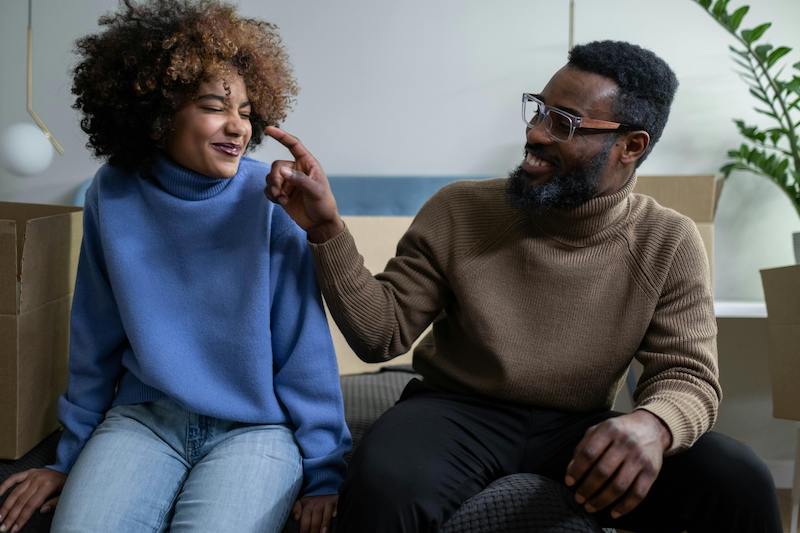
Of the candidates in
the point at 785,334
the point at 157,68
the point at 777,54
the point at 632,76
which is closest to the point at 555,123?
the point at 632,76

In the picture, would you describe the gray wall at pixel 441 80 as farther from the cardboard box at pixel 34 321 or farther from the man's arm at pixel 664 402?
the man's arm at pixel 664 402

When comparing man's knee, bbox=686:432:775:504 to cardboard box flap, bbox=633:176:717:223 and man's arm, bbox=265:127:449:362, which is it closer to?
man's arm, bbox=265:127:449:362

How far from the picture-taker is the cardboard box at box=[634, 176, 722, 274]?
2209 mm

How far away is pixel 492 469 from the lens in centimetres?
127

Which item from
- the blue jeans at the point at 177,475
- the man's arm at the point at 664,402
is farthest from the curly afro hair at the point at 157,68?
the man's arm at the point at 664,402

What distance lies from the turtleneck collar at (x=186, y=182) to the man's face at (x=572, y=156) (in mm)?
500

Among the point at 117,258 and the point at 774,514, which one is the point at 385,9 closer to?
the point at 117,258

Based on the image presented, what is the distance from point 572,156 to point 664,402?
0.44 metres

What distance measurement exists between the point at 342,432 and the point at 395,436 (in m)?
0.13

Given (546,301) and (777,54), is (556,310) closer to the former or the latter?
(546,301)

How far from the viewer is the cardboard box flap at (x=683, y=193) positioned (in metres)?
2.21

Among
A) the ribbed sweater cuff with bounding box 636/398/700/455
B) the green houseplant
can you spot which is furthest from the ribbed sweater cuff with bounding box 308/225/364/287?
the green houseplant

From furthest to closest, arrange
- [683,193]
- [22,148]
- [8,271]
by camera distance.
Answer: [683,193], [22,148], [8,271]

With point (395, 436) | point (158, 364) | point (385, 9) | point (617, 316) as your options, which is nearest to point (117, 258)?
point (158, 364)
